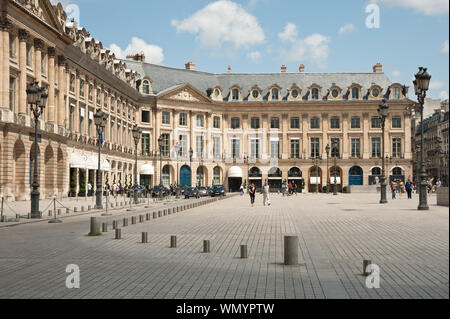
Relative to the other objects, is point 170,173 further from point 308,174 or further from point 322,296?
point 322,296

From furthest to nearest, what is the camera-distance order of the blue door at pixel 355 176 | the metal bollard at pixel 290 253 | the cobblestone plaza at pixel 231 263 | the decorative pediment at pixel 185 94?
1. the blue door at pixel 355 176
2. the decorative pediment at pixel 185 94
3. the metal bollard at pixel 290 253
4. the cobblestone plaza at pixel 231 263

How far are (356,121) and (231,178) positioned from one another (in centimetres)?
2240

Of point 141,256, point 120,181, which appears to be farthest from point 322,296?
point 120,181

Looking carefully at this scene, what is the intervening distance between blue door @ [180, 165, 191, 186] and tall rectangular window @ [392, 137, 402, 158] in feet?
108

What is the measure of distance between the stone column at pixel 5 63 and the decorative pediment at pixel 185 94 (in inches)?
1896

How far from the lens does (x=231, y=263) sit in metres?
12.4

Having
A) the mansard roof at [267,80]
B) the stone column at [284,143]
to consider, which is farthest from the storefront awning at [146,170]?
the stone column at [284,143]

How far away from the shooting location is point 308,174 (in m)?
97.6

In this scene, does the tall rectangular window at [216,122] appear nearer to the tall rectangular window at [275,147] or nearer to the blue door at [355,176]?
the tall rectangular window at [275,147]

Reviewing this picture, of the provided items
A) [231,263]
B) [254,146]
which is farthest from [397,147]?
[231,263]

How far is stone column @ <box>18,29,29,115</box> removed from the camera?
152 feet

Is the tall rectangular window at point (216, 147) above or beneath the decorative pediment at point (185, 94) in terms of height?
beneath

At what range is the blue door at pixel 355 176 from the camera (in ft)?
314
